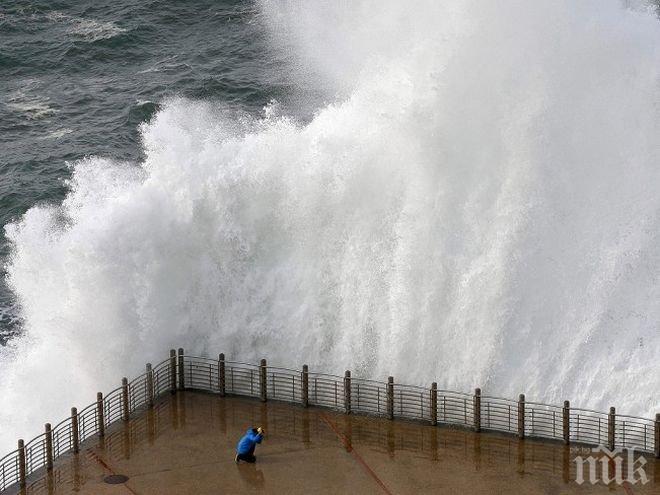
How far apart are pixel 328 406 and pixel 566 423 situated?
6099 mm

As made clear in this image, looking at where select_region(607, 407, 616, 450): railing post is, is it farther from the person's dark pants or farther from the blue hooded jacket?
the person's dark pants

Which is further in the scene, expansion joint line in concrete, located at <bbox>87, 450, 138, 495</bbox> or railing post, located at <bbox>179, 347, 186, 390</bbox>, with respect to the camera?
railing post, located at <bbox>179, 347, 186, 390</bbox>

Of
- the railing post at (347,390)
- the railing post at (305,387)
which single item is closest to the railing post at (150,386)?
the railing post at (305,387)

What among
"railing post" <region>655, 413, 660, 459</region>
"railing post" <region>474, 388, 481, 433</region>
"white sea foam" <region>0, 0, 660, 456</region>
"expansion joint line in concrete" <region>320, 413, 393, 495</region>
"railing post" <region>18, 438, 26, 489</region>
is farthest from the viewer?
"white sea foam" <region>0, 0, 660, 456</region>

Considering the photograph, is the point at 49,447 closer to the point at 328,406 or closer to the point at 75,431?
the point at 75,431

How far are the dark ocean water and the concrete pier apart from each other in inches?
701

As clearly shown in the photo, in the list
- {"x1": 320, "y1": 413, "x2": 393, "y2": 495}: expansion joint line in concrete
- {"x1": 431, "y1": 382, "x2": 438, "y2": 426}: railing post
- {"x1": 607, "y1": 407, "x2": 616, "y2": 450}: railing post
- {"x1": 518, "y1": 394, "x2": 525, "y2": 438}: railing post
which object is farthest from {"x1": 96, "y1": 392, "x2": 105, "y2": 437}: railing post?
{"x1": 607, "y1": 407, "x2": 616, "y2": 450}: railing post

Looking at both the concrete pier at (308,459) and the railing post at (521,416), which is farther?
the railing post at (521,416)

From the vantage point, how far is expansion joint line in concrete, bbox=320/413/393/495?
101 feet

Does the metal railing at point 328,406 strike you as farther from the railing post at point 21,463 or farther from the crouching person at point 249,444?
the crouching person at point 249,444

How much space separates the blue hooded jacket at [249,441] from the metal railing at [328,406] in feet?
9.34

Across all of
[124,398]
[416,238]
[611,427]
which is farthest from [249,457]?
[611,427]

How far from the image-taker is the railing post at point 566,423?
32.0m

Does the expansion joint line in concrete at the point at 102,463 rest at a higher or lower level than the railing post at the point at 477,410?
lower
